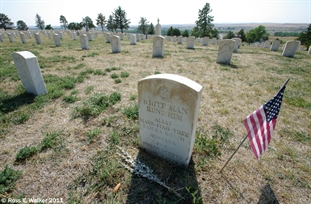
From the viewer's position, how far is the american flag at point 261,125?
2284 millimetres

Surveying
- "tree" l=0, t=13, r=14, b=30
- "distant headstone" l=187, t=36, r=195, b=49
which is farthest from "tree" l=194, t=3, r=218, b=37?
"tree" l=0, t=13, r=14, b=30

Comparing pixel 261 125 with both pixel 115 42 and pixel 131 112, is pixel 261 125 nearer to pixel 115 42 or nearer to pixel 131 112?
pixel 131 112

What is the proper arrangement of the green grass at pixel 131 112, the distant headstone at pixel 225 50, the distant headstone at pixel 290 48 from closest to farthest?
the green grass at pixel 131 112 < the distant headstone at pixel 225 50 < the distant headstone at pixel 290 48

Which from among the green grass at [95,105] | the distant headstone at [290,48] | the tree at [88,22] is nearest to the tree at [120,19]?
the tree at [88,22]

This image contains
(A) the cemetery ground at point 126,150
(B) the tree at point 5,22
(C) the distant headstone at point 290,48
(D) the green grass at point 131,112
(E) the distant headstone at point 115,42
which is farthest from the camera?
(B) the tree at point 5,22

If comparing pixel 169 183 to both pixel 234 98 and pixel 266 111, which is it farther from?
pixel 234 98

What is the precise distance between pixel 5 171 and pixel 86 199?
1513mm

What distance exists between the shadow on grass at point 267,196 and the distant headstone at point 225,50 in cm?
949

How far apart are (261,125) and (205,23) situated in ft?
180

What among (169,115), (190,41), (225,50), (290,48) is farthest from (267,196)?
(190,41)

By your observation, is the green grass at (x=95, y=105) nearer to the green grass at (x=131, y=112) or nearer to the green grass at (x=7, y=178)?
the green grass at (x=131, y=112)

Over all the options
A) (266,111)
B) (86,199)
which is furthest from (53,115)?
(266,111)

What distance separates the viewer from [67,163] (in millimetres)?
2875

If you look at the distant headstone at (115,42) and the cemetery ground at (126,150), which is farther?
the distant headstone at (115,42)
